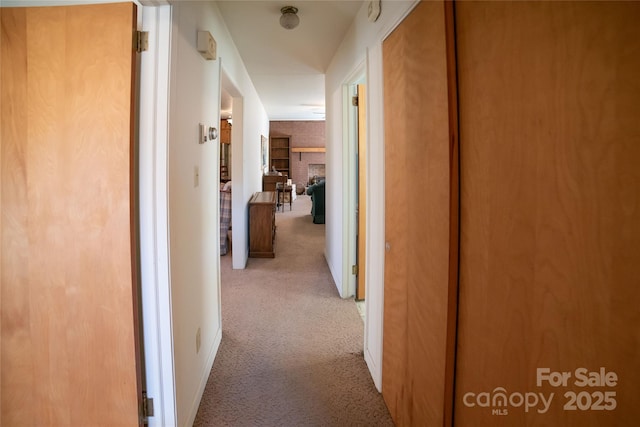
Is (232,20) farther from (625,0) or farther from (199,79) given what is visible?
(625,0)

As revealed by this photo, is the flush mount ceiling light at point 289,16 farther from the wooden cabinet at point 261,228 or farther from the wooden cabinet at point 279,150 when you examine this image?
the wooden cabinet at point 279,150

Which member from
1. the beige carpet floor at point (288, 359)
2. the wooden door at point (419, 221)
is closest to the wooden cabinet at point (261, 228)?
the beige carpet floor at point (288, 359)

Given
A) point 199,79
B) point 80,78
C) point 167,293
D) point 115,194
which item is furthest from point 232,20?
point 167,293

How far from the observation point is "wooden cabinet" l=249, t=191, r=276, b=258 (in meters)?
4.36

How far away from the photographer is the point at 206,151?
201 centimetres

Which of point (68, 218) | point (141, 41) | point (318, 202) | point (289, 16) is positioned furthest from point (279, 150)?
point (68, 218)

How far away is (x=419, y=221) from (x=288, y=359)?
1407 mm

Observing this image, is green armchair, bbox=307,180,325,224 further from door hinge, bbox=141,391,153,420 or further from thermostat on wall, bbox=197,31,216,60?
door hinge, bbox=141,391,153,420

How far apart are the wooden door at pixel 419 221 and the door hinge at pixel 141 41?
105 centimetres

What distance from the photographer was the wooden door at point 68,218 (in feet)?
4.05

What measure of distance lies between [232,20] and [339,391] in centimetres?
266

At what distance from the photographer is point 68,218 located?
4.16 ft

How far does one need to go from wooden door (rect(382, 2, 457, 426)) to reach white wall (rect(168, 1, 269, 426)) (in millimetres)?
970

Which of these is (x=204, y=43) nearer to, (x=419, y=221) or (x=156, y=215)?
(x=156, y=215)
